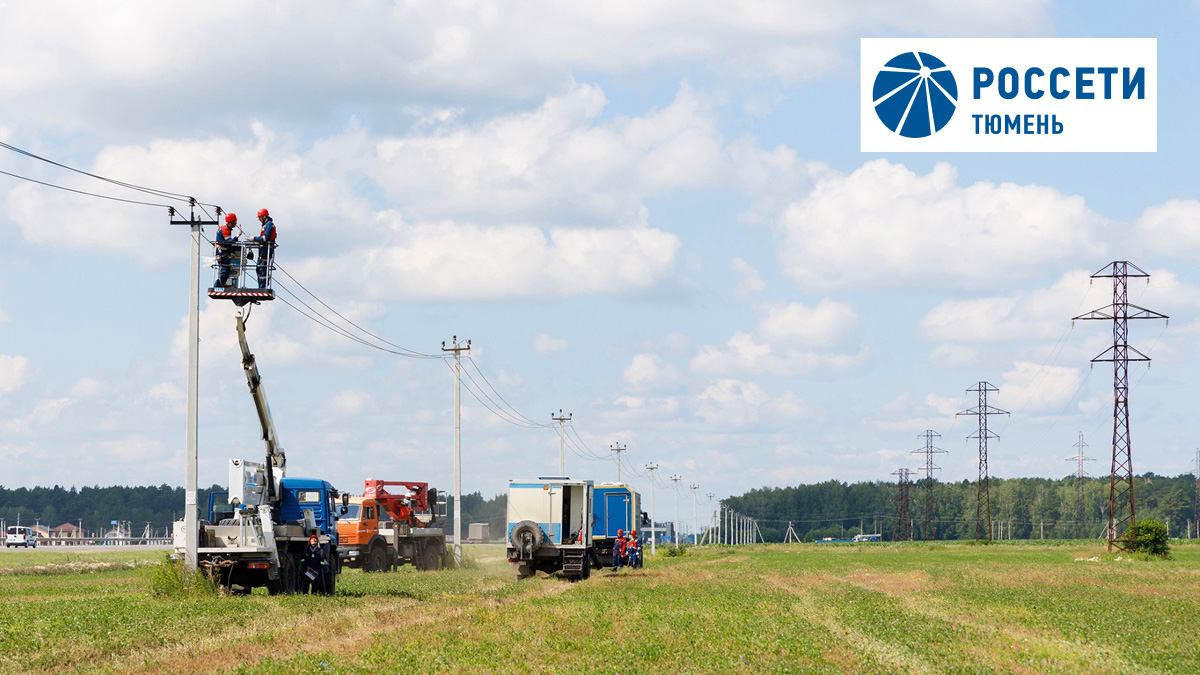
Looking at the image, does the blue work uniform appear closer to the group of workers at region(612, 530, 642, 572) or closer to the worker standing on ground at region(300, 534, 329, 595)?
the worker standing on ground at region(300, 534, 329, 595)

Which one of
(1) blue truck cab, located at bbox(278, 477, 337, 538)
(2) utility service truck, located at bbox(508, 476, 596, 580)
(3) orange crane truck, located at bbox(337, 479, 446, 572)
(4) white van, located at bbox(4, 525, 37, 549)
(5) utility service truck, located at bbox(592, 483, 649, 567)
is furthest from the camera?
(4) white van, located at bbox(4, 525, 37, 549)

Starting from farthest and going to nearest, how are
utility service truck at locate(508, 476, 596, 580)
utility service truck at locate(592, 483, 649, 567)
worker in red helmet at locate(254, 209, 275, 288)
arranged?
utility service truck at locate(592, 483, 649, 567)
utility service truck at locate(508, 476, 596, 580)
worker in red helmet at locate(254, 209, 275, 288)

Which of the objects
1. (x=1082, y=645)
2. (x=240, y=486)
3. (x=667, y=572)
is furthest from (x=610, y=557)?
(x=1082, y=645)

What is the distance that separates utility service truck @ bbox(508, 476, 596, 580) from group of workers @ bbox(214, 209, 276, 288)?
16716 mm

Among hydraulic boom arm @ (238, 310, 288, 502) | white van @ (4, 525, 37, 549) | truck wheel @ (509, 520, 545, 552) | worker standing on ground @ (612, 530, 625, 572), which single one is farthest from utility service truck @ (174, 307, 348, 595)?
white van @ (4, 525, 37, 549)

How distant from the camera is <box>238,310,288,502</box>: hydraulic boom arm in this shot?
3462 cm

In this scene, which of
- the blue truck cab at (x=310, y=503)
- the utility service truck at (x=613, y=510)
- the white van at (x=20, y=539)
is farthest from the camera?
the white van at (x=20, y=539)

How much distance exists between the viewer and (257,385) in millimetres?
35062

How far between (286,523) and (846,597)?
16.3 meters

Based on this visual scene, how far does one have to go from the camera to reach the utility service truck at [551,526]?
46.2m

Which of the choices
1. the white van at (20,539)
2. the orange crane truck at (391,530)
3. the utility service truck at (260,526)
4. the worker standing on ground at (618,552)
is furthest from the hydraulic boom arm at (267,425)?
the white van at (20,539)

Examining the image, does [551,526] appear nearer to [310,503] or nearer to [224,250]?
[310,503]

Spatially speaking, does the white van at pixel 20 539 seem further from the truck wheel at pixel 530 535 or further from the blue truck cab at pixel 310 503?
the blue truck cab at pixel 310 503

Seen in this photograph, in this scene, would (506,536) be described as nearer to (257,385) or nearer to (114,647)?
(257,385)
